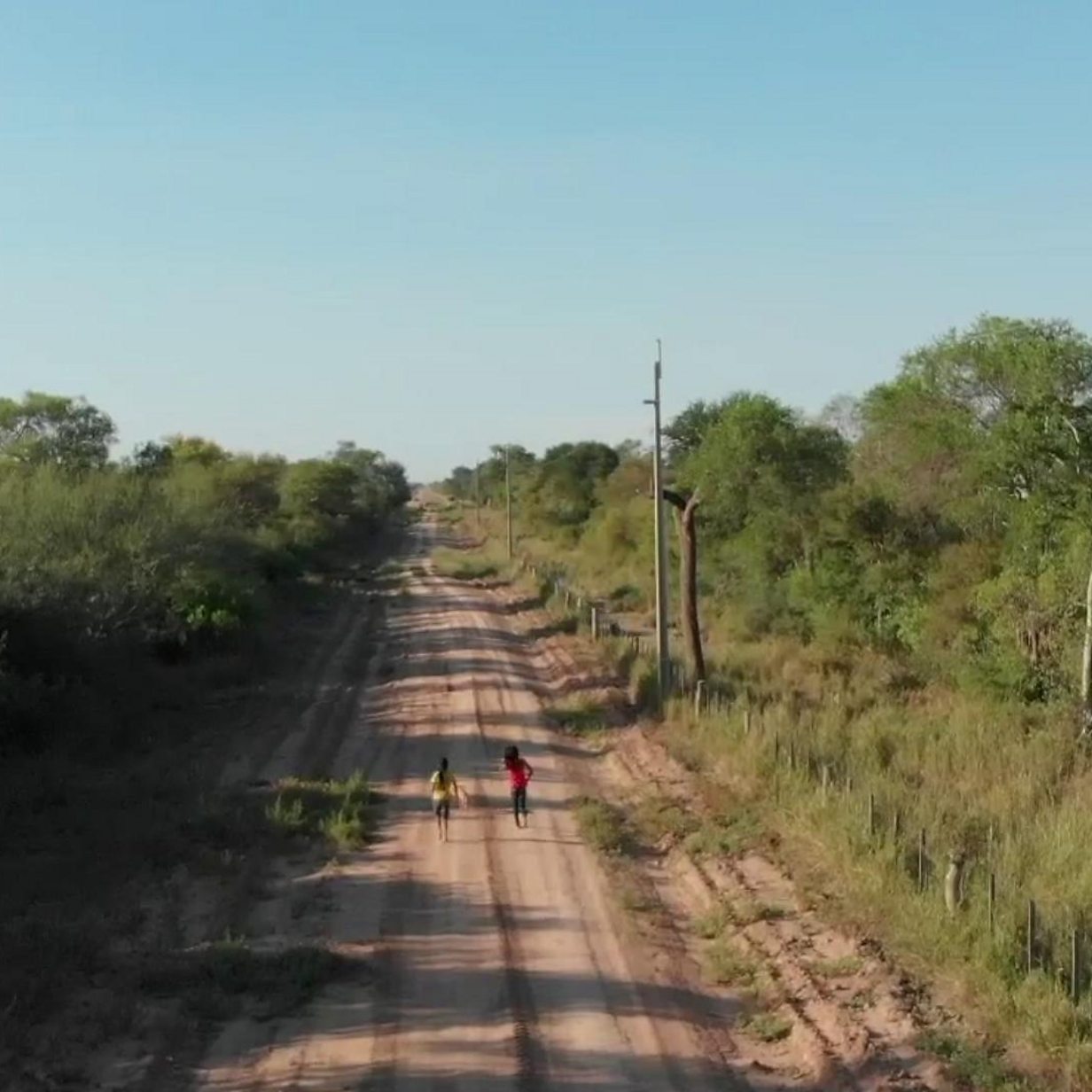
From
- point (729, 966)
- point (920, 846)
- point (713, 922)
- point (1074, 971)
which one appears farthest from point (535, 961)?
point (1074, 971)

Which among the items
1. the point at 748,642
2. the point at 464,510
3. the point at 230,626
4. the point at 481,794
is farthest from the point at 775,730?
the point at 464,510

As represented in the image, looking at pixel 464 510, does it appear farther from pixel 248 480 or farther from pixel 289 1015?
pixel 289 1015

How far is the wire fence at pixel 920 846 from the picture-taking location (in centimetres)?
1143

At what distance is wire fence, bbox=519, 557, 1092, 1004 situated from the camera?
11430mm

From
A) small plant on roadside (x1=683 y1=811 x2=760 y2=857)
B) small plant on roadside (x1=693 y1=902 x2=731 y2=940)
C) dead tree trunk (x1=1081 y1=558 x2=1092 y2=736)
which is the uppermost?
dead tree trunk (x1=1081 y1=558 x2=1092 y2=736)

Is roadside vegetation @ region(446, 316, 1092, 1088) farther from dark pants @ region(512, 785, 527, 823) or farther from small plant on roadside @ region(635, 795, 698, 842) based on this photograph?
dark pants @ region(512, 785, 527, 823)

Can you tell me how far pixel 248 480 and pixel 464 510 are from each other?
3852 inches

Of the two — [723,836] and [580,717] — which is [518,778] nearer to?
[723,836]

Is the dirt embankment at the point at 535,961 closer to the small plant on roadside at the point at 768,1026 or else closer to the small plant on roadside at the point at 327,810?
the small plant on roadside at the point at 768,1026

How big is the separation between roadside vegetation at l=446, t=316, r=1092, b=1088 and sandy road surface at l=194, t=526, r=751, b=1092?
221cm

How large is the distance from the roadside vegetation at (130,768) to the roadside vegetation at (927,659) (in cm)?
565

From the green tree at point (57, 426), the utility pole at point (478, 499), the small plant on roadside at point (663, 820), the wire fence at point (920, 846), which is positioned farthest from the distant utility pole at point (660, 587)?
the utility pole at point (478, 499)

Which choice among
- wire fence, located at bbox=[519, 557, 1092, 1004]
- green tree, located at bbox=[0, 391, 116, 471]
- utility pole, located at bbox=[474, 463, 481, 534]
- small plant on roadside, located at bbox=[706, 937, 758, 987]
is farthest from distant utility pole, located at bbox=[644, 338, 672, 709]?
utility pole, located at bbox=[474, 463, 481, 534]

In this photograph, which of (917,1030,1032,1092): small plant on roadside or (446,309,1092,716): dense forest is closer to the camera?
(917,1030,1032,1092): small plant on roadside
